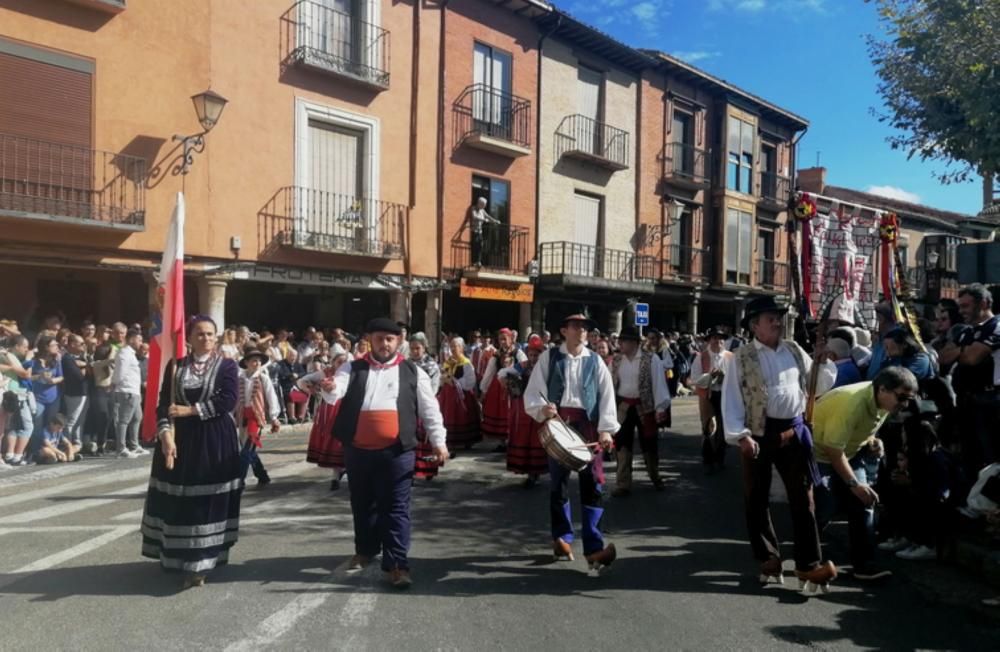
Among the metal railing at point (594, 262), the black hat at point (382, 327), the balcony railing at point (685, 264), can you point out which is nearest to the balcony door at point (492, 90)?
the metal railing at point (594, 262)

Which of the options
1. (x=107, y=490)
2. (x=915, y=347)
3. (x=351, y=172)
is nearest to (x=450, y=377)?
(x=107, y=490)

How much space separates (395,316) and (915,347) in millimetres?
12360

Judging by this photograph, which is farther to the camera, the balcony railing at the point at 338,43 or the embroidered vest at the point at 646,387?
the balcony railing at the point at 338,43

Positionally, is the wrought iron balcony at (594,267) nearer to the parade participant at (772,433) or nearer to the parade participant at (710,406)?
the parade participant at (710,406)

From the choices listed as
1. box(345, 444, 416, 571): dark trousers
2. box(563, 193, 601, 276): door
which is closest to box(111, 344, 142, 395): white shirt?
box(345, 444, 416, 571): dark trousers

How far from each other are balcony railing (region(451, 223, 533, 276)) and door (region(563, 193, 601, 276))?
161cm

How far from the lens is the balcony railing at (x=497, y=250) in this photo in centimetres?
1831

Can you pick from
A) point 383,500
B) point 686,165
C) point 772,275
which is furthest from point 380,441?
point 772,275

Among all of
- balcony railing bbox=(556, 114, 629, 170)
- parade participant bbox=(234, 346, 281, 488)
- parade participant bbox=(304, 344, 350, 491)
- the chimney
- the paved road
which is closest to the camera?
the paved road

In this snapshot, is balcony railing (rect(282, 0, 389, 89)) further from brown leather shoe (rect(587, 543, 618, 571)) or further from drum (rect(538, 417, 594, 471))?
brown leather shoe (rect(587, 543, 618, 571))

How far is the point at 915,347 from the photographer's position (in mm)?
6074

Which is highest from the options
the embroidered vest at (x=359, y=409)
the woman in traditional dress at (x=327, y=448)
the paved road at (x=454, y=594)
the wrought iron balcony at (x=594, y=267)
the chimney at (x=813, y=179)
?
the chimney at (x=813, y=179)

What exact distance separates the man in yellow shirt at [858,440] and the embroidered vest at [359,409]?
281cm

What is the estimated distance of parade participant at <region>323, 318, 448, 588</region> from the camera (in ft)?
16.6
